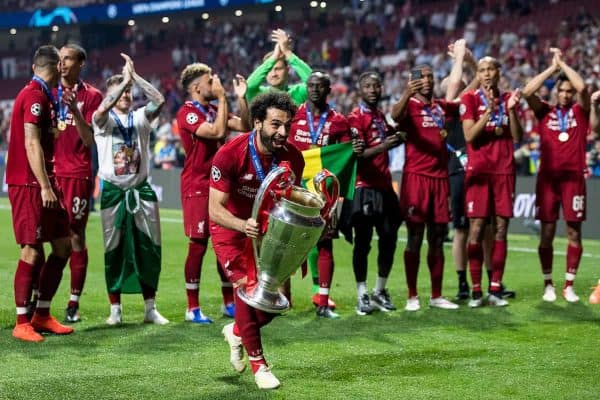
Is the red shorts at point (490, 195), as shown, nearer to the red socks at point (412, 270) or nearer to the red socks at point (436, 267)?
the red socks at point (436, 267)

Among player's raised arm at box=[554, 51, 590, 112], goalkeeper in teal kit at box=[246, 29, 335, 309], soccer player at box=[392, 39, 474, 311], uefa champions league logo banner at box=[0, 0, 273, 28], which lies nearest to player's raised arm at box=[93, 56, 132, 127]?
goalkeeper in teal kit at box=[246, 29, 335, 309]

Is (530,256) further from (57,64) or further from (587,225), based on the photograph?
(57,64)

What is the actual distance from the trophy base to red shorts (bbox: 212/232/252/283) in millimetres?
234

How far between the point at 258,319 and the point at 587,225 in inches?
439

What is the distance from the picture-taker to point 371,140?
955 centimetres

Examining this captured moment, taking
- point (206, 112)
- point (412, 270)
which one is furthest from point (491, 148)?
point (206, 112)

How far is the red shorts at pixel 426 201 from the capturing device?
9.61 meters

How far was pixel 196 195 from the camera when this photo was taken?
30.0ft

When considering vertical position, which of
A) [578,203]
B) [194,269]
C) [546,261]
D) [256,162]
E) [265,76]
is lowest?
[546,261]

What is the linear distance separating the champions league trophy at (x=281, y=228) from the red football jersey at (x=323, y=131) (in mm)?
3083

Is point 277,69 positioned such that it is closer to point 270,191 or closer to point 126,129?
point 126,129

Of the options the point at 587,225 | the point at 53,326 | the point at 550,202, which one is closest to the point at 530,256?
the point at 587,225

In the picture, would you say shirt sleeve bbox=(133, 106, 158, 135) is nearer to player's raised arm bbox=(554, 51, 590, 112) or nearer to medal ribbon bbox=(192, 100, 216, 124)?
medal ribbon bbox=(192, 100, 216, 124)

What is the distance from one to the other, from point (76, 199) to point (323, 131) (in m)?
2.17
